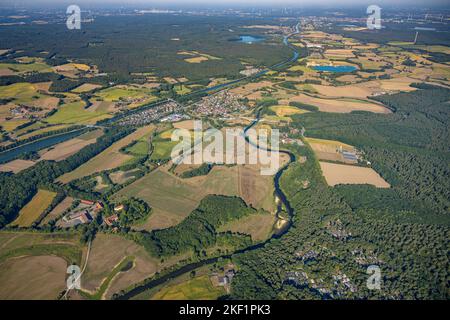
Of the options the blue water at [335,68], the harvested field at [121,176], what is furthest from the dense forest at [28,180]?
the blue water at [335,68]

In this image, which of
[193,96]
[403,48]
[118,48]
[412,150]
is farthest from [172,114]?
[403,48]

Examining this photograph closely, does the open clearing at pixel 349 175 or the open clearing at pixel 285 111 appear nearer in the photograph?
the open clearing at pixel 349 175

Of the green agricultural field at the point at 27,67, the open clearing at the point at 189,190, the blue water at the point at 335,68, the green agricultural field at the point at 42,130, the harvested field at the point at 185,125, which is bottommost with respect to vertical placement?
the open clearing at the point at 189,190

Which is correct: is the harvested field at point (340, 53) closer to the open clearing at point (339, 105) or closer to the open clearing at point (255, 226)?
the open clearing at point (339, 105)

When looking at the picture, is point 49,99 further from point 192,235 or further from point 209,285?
point 209,285

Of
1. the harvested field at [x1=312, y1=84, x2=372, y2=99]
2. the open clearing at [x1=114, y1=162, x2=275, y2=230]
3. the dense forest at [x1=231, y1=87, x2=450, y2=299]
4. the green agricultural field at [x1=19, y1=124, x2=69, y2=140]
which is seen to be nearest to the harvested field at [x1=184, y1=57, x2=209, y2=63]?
the harvested field at [x1=312, y1=84, x2=372, y2=99]

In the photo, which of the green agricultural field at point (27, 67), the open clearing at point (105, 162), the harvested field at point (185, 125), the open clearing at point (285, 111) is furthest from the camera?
the green agricultural field at point (27, 67)

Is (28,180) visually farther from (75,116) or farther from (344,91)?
(344,91)

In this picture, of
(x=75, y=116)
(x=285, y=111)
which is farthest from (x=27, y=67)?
(x=285, y=111)
